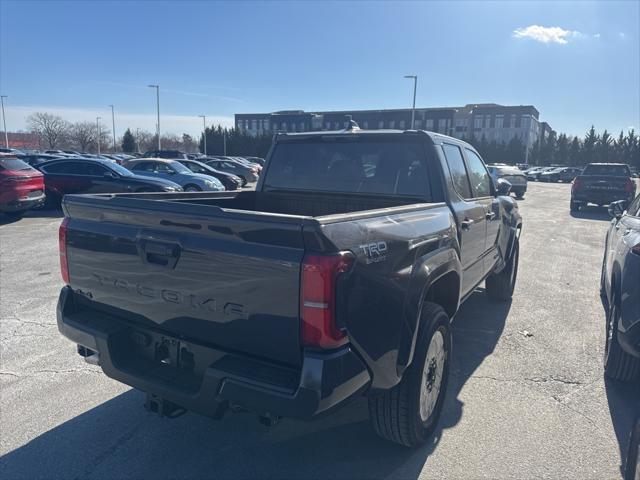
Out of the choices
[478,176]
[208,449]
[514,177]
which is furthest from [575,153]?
[208,449]

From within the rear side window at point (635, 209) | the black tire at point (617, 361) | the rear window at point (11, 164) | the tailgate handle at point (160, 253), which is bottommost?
the black tire at point (617, 361)

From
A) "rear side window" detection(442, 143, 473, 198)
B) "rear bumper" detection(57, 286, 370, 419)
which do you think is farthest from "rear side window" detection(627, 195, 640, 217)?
"rear bumper" detection(57, 286, 370, 419)

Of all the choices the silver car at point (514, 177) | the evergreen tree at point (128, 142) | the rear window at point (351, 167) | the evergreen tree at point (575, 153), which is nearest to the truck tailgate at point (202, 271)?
the rear window at point (351, 167)

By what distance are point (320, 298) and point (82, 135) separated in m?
81.0

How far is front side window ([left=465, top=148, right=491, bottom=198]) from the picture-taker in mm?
4621

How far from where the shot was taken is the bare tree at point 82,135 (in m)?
72.6

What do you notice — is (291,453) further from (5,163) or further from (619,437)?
(5,163)

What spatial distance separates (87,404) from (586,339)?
15.5 feet

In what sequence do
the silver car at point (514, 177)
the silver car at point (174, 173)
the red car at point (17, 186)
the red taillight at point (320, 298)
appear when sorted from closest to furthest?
the red taillight at point (320, 298)
the red car at point (17, 186)
the silver car at point (174, 173)
the silver car at point (514, 177)

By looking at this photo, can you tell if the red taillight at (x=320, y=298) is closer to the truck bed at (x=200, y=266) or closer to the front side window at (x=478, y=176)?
the truck bed at (x=200, y=266)

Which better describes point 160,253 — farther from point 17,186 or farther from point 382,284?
point 17,186

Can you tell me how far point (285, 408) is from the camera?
2.08 metres

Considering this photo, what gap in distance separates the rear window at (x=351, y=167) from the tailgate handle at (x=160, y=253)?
1.99 meters

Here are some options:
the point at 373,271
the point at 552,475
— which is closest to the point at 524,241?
the point at 552,475
